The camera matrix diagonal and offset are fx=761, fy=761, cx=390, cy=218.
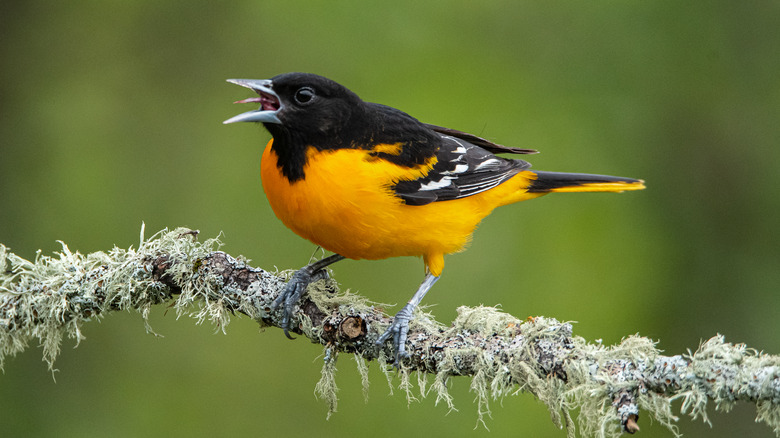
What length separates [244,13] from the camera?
540 centimetres

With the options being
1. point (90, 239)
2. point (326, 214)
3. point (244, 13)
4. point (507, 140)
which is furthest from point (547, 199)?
point (90, 239)

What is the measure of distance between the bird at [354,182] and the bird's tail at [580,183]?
57 centimetres

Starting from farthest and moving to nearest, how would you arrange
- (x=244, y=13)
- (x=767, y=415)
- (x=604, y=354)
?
(x=244, y=13), (x=604, y=354), (x=767, y=415)

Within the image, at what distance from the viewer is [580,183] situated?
4535 millimetres

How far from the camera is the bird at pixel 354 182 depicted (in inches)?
137

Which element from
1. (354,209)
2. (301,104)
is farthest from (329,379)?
(301,104)

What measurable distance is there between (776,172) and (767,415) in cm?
343

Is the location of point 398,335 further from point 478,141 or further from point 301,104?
point 478,141

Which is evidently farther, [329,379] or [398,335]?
[329,379]

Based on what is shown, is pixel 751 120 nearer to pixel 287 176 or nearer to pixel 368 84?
pixel 368 84

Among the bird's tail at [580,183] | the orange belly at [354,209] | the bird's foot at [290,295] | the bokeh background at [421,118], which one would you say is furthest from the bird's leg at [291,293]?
the bird's tail at [580,183]

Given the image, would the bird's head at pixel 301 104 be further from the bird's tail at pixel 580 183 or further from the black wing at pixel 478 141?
the bird's tail at pixel 580 183

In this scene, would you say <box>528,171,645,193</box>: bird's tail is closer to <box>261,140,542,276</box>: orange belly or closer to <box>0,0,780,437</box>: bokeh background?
<box>0,0,780,437</box>: bokeh background

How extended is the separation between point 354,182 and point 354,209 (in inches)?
5.1
